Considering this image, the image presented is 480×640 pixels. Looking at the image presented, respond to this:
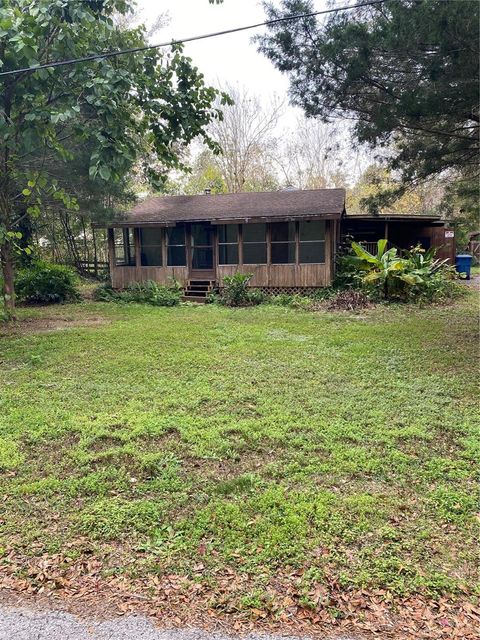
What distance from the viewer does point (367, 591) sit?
242cm

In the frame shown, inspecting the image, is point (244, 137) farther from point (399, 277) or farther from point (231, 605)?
point (231, 605)

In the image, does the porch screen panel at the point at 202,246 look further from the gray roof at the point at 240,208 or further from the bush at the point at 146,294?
the bush at the point at 146,294

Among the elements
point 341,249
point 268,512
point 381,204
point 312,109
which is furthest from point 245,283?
point 268,512

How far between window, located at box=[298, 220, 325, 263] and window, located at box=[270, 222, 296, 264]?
33 cm

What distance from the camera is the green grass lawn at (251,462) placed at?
2.70 metres

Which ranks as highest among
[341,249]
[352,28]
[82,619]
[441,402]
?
[352,28]

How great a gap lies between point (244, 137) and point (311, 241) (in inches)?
674

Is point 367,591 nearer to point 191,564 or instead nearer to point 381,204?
point 191,564

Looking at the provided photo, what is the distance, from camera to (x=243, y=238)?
49.4 feet

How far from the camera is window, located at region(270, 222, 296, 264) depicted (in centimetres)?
1453

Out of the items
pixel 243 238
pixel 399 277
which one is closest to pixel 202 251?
pixel 243 238

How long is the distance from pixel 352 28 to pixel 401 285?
24.1 feet

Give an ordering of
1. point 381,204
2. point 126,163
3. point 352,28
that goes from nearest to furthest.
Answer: point 352,28 < point 126,163 < point 381,204

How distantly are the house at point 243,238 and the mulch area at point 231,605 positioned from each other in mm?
11359
